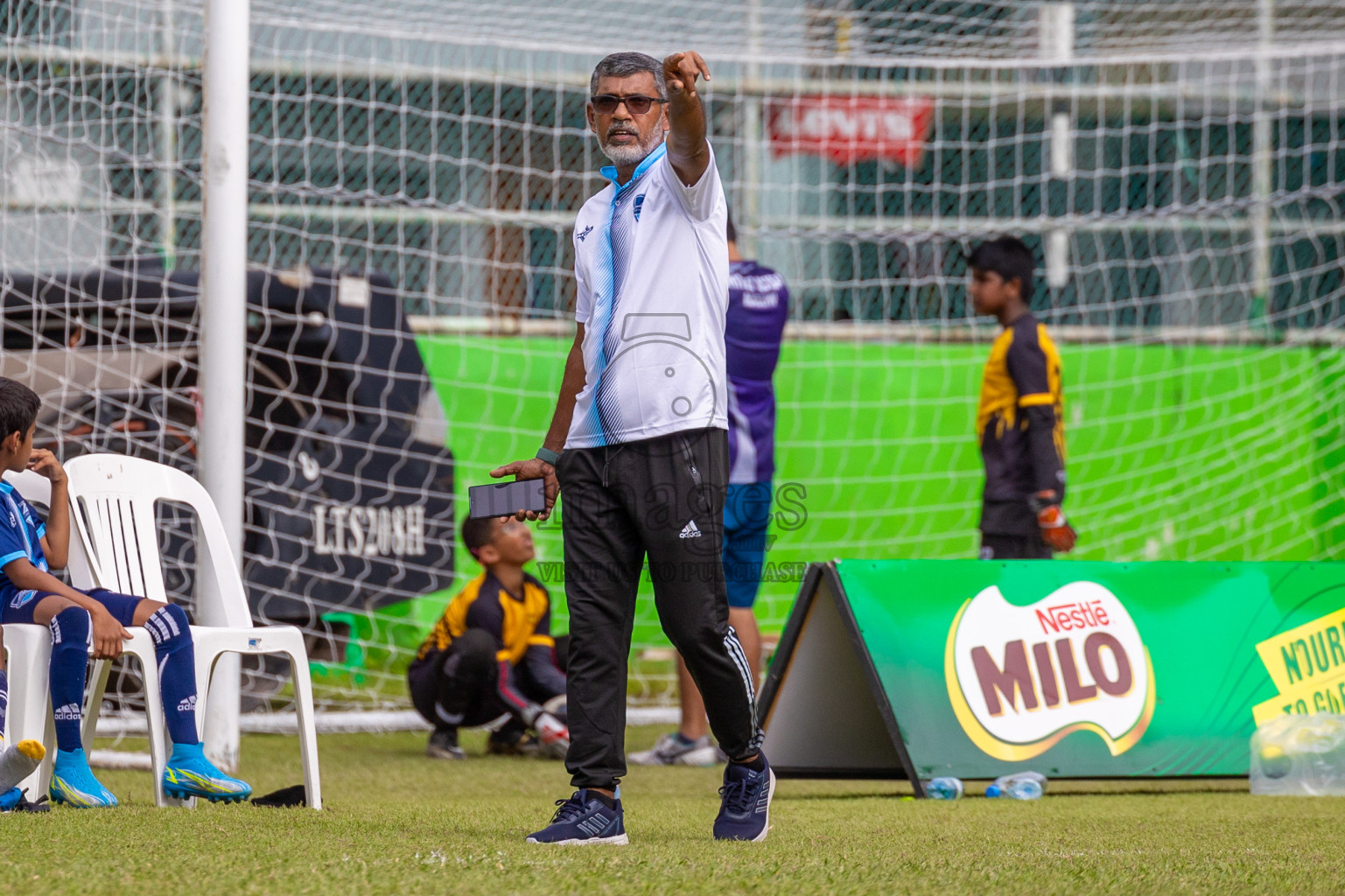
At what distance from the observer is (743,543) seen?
5656mm

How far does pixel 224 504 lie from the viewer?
15.9ft

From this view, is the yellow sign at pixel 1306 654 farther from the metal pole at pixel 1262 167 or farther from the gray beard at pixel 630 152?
the metal pole at pixel 1262 167

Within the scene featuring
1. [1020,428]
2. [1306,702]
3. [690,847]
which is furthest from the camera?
[1020,428]

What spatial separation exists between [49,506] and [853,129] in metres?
6.46

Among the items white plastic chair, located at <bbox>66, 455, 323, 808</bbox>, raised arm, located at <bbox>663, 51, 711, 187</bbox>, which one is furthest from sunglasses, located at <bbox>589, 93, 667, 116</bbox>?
white plastic chair, located at <bbox>66, 455, 323, 808</bbox>

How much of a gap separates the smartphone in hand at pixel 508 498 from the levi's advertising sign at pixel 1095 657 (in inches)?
60.8

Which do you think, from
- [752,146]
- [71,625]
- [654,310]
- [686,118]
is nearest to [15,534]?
[71,625]

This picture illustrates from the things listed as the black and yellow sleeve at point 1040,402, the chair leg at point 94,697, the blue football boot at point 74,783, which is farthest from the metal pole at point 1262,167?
the blue football boot at point 74,783

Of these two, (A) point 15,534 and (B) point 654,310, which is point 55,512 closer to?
(A) point 15,534

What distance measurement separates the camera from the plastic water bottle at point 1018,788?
4531mm

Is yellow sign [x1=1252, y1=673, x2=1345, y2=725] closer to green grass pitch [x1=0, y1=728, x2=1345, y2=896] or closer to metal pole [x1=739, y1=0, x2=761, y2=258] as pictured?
green grass pitch [x1=0, y1=728, x2=1345, y2=896]

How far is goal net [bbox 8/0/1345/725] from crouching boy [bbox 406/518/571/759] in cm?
93

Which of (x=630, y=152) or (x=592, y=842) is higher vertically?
(x=630, y=152)

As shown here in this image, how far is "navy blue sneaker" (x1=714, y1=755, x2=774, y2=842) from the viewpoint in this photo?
3.28 m
